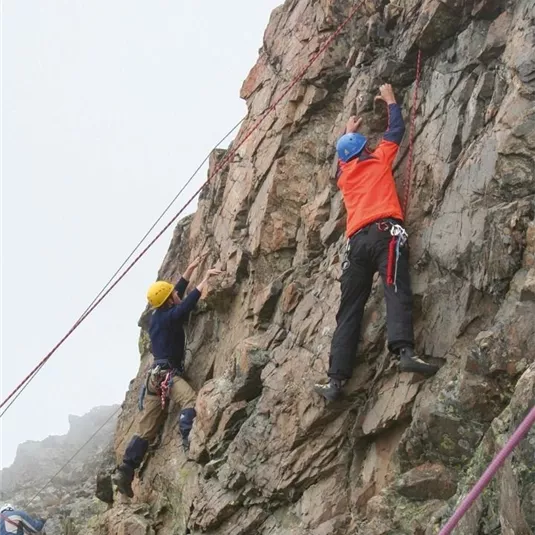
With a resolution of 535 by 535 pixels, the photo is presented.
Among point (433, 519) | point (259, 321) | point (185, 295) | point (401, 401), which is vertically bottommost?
point (433, 519)

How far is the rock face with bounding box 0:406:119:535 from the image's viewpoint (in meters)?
15.0

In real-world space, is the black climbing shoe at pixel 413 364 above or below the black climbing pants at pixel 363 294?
below

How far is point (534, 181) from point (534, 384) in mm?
Result: 2550

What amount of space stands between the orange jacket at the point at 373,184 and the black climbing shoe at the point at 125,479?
19.5 feet

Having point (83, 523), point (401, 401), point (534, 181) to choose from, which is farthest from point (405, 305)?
point (83, 523)

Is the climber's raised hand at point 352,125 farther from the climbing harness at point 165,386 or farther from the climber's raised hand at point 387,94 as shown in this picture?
the climbing harness at point 165,386

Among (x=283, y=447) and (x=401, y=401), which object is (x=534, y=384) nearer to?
(x=401, y=401)

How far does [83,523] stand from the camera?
13.6 metres

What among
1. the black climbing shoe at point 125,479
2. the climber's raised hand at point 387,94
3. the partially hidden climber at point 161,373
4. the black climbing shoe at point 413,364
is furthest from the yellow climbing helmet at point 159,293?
the black climbing shoe at point 413,364

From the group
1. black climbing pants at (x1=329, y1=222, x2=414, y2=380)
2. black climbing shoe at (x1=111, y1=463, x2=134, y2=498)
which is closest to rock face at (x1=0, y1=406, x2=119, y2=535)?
black climbing shoe at (x1=111, y1=463, x2=134, y2=498)

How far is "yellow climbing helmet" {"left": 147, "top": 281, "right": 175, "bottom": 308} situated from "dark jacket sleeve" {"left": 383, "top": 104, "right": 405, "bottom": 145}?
4840mm

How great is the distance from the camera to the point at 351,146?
339 inches

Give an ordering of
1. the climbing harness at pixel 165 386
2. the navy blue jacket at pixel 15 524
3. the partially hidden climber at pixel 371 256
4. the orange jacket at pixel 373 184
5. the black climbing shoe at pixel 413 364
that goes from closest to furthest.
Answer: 1. the black climbing shoe at pixel 413 364
2. the partially hidden climber at pixel 371 256
3. the orange jacket at pixel 373 184
4. the climbing harness at pixel 165 386
5. the navy blue jacket at pixel 15 524

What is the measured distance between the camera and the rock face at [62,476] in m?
15.0
